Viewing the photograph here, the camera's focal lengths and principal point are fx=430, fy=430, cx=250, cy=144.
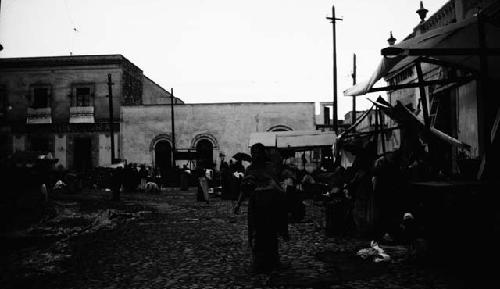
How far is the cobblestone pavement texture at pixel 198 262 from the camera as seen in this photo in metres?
5.02

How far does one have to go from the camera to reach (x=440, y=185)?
199 inches

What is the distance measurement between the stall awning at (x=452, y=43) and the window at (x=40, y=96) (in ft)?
108

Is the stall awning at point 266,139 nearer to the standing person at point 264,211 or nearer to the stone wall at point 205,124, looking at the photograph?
the standing person at point 264,211

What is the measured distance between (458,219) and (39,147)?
116ft

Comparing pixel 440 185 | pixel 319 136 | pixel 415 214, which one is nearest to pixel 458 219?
pixel 440 185

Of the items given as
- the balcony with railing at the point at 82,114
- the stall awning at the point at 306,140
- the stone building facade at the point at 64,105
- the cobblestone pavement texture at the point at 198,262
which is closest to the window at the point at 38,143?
the stone building facade at the point at 64,105

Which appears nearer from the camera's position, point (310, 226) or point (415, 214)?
point (415, 214)

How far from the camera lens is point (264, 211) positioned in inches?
221

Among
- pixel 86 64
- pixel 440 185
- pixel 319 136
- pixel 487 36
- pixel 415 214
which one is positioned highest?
pixel 86 64

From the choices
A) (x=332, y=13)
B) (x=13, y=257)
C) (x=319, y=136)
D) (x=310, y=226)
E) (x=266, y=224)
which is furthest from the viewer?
(x=332, y=13)

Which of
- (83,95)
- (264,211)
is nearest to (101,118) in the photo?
(83,95)

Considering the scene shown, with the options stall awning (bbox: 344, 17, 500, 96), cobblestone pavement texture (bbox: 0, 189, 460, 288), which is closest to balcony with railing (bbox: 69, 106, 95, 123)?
cobblestone pavement texture (bbox: 0, 189, 460, 288)

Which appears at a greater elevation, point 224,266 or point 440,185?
point 440,185

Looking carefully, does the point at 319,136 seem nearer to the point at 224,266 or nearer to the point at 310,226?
the point at 310,226
